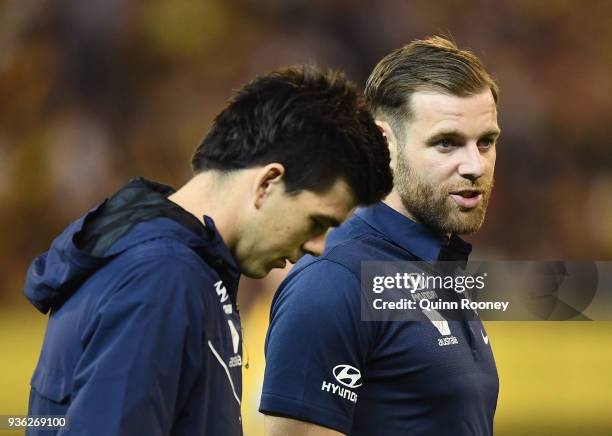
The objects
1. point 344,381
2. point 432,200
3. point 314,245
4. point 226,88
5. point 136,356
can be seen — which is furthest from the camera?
point 226,88

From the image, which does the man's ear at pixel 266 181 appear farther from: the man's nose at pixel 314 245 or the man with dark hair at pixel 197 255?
the man's nose at pixel 314 245

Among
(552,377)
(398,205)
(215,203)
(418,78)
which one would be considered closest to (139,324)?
(215,203)

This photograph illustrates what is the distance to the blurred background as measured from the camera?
4.03 meters

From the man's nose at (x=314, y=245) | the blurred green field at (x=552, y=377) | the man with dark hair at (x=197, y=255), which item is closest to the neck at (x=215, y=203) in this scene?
the man with dark hair at (x=197, y=255)

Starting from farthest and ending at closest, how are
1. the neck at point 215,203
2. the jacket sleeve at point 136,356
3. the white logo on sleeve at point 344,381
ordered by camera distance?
the white logo on sleeve at point 344,381
the neck at point 215,203
the jacket sleeve at point 136,356

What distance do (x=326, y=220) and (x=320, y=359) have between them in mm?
330

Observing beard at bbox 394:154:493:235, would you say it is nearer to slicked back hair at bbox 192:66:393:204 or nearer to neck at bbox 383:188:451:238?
neck at bbox 383:188:451:238

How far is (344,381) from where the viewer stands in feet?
5.11

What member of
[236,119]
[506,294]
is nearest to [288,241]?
[236,119]

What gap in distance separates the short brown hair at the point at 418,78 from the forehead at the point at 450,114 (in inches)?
0.5

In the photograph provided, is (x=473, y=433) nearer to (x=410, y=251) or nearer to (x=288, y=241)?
(x=410, y=251)

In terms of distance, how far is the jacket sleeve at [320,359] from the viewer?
1.55 meters

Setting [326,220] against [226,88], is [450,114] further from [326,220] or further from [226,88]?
[226,88]

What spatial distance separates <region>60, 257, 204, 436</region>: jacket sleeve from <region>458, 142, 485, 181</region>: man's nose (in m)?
0.87
